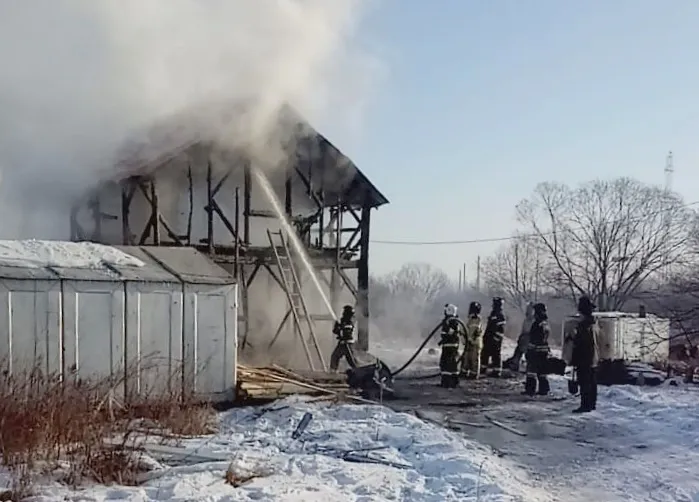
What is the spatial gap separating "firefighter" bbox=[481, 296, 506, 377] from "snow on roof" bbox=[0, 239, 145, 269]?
28.6 feet

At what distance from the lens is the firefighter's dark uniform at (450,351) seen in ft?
45.5

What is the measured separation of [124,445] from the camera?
6.57m

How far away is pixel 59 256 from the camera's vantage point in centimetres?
1014

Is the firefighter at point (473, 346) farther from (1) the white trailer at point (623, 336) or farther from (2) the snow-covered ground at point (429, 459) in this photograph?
(2) the snow-covered ground at point (429, 459)

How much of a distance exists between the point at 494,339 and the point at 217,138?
794 centimetres

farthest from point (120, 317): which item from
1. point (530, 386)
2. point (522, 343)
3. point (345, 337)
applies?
point (522, 343)

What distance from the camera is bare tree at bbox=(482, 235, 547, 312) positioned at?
5412cm

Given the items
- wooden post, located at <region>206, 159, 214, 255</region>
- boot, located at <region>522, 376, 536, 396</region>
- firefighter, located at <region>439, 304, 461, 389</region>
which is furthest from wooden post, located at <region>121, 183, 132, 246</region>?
boot, located at <region>522, 376, 536, 396</region>

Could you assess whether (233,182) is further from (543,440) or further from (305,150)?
(543,440)

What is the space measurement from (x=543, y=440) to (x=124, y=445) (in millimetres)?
5434

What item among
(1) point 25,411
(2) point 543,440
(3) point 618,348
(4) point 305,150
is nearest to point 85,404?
(1) point 25,411

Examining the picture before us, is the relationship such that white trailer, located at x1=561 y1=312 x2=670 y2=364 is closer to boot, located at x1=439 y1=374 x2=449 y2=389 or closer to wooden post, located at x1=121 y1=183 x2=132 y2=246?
boot, located at x1=439 y1=374 x2=449 y2=389

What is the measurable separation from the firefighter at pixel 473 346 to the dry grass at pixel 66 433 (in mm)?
8139

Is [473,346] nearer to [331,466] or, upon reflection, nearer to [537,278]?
[331,466]
